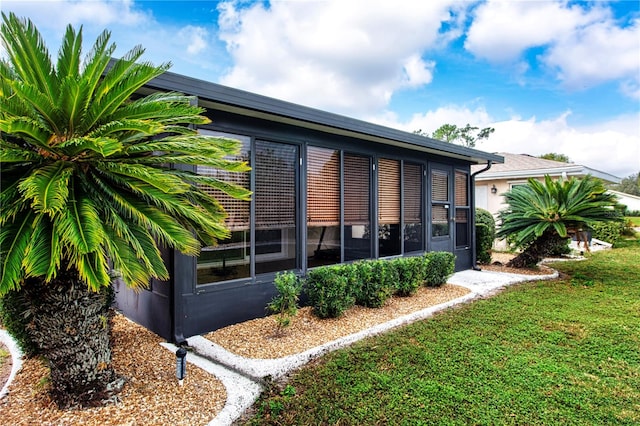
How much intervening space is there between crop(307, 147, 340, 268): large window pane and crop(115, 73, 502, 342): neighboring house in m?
0.02

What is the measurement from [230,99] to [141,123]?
180 cm

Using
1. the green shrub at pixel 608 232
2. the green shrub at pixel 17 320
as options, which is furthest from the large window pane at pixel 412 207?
the green shrub at pixel 608 232

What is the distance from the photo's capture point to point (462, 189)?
356 inches

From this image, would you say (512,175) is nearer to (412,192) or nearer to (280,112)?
(412,192)

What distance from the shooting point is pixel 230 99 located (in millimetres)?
4094

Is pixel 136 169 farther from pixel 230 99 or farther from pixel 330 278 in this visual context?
pixel 330 278

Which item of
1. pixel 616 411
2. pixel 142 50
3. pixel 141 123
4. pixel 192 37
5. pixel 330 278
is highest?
pixel 192 37

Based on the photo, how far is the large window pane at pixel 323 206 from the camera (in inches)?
221

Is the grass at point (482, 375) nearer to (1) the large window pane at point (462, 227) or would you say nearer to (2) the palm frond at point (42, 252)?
(2) the palm frond at point (42, 252)

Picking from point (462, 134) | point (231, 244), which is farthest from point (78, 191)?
point (462, 134)

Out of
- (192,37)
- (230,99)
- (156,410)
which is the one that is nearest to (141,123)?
(230,99)

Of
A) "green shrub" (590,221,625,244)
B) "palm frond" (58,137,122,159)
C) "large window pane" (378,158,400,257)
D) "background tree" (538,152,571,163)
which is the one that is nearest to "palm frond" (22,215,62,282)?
"palm frond" (58,137,122,159)

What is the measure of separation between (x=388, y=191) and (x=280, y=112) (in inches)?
123

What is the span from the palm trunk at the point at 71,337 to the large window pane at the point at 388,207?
4987 millimetres
